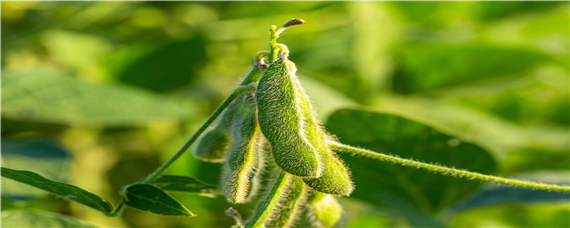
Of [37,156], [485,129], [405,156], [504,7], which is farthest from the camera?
[504,7]

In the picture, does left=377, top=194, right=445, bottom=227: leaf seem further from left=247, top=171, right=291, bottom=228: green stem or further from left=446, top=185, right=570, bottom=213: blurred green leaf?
left=247, top=171, right=291, bottom=228: green stem

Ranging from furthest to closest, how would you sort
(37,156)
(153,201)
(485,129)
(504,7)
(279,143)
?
(504,7) → (485,129) → (37,156) → (153,201) → (279,143)

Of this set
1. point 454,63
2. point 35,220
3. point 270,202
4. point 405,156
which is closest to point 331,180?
point 270,202

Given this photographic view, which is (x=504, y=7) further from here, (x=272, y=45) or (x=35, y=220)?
(x=35, y=220)

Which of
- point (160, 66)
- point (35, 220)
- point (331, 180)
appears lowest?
point (35, 220)

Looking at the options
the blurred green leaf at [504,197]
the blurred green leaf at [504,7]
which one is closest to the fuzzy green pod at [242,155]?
the blurred green leaf at [504,197]

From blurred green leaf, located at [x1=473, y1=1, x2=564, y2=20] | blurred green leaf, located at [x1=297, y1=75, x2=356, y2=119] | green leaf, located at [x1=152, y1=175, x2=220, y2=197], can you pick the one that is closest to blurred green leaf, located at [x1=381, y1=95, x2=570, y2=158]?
blurred green leaf, located at [x1=297, y1=75, x2=356, y2=119]

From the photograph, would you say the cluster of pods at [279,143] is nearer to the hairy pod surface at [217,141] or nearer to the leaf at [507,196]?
the hairy pod surface at [217,141]
